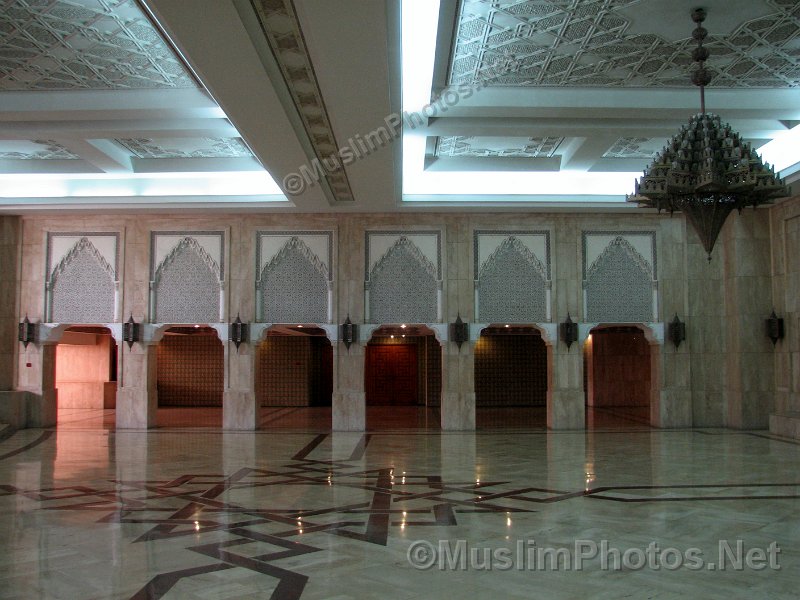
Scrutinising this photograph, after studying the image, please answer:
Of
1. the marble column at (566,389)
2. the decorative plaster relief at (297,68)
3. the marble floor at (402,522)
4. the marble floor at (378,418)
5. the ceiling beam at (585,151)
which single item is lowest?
the marble floor at (378,418)

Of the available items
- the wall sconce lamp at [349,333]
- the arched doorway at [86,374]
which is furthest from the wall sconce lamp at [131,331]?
the arched doorway at [86,374]

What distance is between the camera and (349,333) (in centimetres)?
1136

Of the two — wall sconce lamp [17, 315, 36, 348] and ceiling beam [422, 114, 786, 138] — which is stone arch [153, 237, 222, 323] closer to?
wall sconce lamp [17, 315, 36, 348]

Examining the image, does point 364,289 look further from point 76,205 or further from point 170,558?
point 170,558

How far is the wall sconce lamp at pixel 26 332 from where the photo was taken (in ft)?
37.7

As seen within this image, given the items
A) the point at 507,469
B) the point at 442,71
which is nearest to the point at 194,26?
the point at 442,71

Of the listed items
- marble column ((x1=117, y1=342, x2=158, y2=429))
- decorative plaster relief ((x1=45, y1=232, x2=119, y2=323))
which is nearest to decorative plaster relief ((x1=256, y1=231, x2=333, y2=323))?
marble column ((x1=117, y1=342, x2=158, y2=429))

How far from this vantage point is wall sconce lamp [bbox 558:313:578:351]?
11352 mm

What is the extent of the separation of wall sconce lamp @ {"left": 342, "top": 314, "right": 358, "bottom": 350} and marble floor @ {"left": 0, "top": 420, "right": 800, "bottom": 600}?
2.64m

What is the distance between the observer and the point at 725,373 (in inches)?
451

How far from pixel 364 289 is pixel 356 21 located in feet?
21.9

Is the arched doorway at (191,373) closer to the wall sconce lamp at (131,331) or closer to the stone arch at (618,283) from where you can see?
the wall sconce lamp at (131,331)

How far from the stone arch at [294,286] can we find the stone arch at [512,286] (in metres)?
2.58

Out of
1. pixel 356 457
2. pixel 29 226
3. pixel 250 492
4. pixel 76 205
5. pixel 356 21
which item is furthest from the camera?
pixel 29 226
